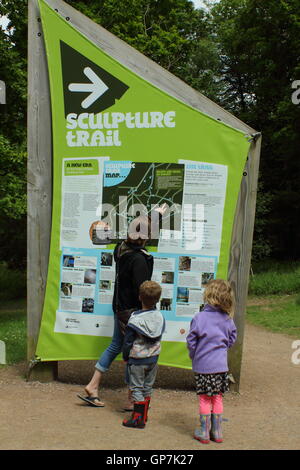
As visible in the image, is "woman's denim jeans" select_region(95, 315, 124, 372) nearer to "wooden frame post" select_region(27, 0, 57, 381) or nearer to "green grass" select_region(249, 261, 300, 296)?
"wooden frame post" select_region(27, 0, 57, 381)

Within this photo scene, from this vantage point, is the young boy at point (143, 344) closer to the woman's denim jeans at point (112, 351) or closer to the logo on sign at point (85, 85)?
the woman's denim jeans at point (112, 351)

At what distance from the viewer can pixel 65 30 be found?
251 inches

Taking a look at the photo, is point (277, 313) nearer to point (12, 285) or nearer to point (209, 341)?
point (209, 341)

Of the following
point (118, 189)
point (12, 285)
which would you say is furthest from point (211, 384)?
point (12, 285)

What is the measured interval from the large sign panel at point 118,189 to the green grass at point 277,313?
5.91 metres

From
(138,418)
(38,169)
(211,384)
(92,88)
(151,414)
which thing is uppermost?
(92,88)

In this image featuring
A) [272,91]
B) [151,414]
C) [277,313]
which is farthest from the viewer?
[272,91]

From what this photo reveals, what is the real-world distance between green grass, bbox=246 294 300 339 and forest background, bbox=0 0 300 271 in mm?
5946

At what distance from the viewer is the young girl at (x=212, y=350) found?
474cm

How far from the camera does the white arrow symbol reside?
632 cm

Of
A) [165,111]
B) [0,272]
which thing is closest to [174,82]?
[165,111]

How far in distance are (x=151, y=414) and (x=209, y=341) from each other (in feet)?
3.71

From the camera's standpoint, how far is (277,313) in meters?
14.6
